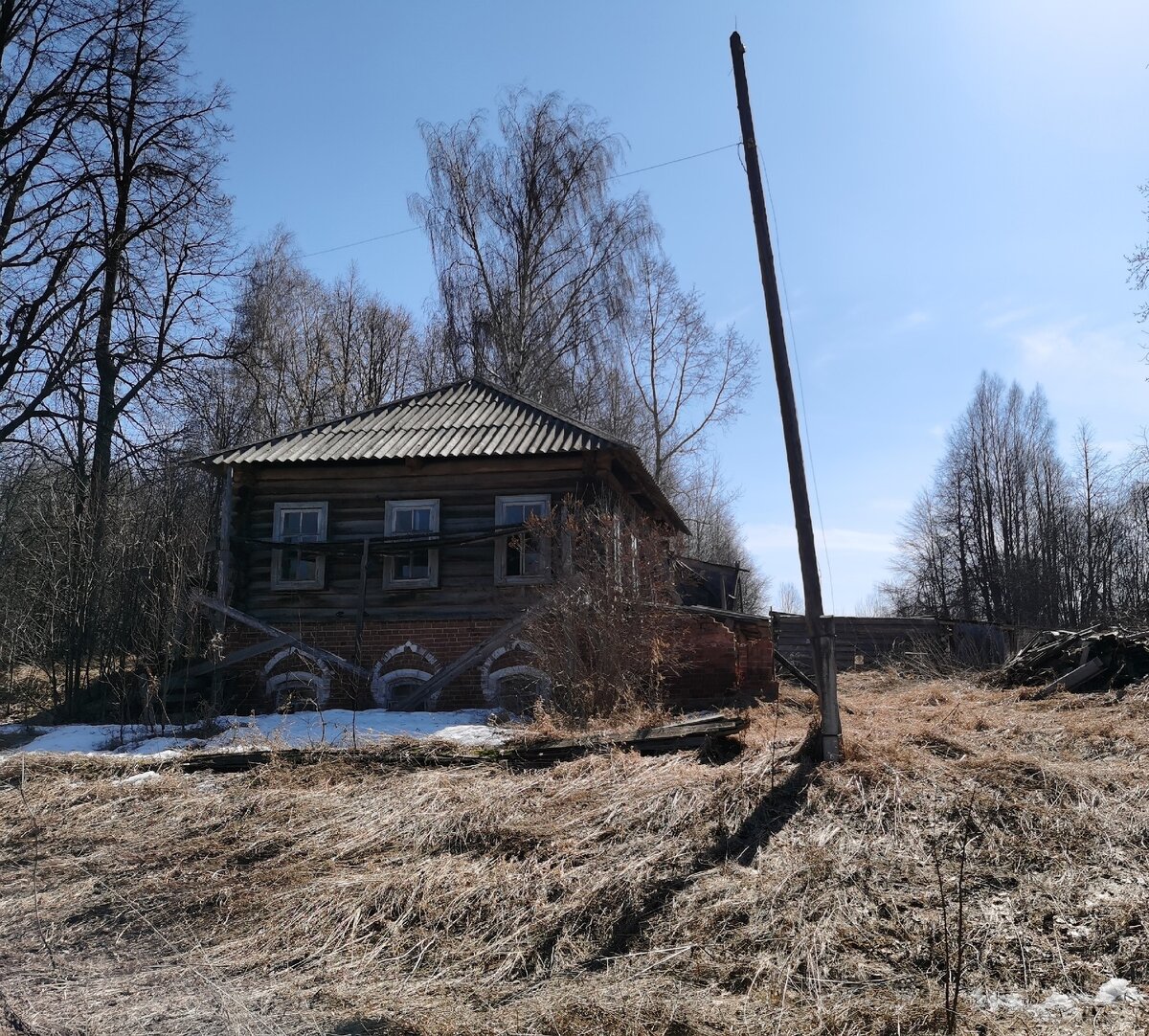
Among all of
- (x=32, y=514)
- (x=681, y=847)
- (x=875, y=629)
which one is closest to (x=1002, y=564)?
(x=875, y=629)

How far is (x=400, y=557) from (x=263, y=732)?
4402 mm

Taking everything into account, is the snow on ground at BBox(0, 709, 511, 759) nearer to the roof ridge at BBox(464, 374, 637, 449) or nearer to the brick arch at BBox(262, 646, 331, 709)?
the brick arch at BBox(262, 646, 331, 709)

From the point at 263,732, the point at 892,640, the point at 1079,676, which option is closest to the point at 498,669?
the point at 263,732

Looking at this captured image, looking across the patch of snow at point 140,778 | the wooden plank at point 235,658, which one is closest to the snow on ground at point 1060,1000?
the patch of snow at point 140,778

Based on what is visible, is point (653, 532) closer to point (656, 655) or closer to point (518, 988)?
point (656, 655)

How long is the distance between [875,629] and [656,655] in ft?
42.0

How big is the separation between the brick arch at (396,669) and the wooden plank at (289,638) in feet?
0.71

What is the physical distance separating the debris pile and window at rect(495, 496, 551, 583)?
726 cm

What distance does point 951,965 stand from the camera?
4.43 metres

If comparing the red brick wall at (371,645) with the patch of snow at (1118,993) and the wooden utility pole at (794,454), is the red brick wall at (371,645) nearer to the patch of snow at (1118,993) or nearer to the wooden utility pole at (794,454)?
the wooden utility pole at (794,454)

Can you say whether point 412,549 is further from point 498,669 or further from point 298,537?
point 498,669

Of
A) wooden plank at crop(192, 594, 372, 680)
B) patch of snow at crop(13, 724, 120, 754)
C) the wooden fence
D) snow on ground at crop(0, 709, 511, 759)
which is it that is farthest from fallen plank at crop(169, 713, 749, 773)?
the wooden fence

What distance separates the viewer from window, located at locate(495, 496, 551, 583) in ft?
48.2

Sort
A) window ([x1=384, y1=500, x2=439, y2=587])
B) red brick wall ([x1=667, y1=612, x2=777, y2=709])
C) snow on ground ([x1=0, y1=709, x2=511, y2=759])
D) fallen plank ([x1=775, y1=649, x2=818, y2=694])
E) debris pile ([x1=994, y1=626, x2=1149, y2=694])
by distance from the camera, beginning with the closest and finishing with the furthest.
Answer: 1. snow on ground ([x1=0, y1=709, x2=511, y2=759])
2. debris pile ([x1=994, y1=626, x2=1149, y2=694])
3. red brick wall ([x1=667, y1=612, x2=777, y2=709])
4. fallen plank ([x1=775, y1=649, x2=818, y2=694])
5. window ([x1=384, y1=500, x2=439, y2=587])
